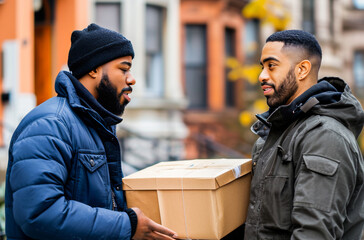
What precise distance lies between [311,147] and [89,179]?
117cm

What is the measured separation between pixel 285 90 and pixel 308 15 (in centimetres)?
1790

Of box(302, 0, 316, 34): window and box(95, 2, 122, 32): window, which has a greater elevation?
box(302, 0, 316, 34): window

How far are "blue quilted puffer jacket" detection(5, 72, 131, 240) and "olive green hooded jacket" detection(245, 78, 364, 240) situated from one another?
2.53 feet

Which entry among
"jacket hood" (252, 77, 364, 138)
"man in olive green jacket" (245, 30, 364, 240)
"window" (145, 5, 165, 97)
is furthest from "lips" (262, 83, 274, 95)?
"window" (145, 5, 165, 97)

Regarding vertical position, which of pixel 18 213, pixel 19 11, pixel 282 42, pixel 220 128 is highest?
pixel 19 11

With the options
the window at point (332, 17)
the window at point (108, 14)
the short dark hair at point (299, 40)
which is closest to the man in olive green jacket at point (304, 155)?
the short dark hair at point (299, 40)

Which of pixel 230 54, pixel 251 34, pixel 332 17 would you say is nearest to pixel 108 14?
pixel 230 54

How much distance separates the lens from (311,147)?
8.84 ft

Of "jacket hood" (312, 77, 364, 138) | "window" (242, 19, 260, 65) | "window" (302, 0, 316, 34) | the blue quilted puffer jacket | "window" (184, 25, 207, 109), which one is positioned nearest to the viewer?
the blue quilted puffer jacket

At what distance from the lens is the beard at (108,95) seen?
3.13 metres

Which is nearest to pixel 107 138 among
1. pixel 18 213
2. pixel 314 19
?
pixel 18 213

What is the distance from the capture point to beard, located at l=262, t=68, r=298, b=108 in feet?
9.88

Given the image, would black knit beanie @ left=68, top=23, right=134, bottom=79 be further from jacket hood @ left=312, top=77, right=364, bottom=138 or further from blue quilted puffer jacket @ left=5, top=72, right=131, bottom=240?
jacket hood @ left=312, top=77, right=364, bottom=138

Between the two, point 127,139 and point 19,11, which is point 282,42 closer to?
point 19,11
